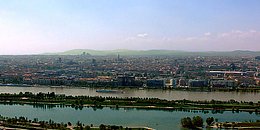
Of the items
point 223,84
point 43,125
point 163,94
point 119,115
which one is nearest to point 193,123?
point 119,115

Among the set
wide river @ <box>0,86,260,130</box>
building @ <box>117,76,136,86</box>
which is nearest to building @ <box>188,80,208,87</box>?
building @ <box>117,76,136,86</box>

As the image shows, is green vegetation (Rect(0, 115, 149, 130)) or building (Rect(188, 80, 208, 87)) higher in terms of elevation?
building (Rect(188, 80, 208, 87))

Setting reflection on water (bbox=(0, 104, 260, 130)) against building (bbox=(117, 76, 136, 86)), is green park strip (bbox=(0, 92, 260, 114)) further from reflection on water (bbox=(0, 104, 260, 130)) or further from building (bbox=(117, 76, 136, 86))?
building (bbox=(117, 76, 136, 86))

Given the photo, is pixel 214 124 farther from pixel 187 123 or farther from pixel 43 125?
pixel 43 125

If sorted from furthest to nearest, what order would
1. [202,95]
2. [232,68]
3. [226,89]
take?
[232,68], [226,89], [202,95]

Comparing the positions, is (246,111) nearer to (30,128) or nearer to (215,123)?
(215,123)

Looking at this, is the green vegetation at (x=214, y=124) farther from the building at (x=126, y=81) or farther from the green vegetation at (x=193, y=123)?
the building at (x=126, y=81)

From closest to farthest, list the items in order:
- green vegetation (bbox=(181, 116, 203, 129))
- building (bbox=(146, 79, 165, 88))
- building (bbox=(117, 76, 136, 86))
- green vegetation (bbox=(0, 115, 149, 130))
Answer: green vegetation (bbox=(0, 115, 149, 130)) → green vegetation (bbox=(181, 116, 203, 129)) → building (bbox=(146, 79, 165, 88)) → building (bbox=(117, 76, 136, 86))

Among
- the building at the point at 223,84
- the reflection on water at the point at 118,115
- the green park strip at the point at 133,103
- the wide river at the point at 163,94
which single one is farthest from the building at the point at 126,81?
the reflection on water at the point at 118,115

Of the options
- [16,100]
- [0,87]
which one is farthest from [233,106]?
[0,87]
